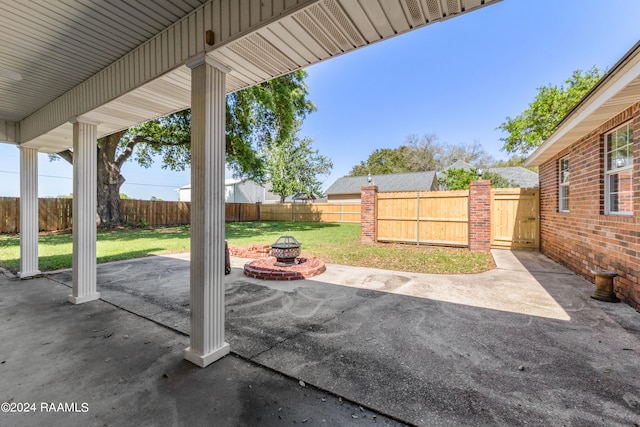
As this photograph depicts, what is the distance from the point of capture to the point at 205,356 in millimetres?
2436

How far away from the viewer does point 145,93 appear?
130 inches

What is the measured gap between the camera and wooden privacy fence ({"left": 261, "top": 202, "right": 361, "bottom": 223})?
21.1 meters

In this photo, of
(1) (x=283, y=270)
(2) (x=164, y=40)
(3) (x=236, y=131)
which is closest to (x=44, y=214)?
(3) (x=236, y=131)

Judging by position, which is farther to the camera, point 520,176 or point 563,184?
point 520,176

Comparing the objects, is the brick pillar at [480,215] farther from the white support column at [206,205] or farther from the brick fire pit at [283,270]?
the white support column at [206,205]

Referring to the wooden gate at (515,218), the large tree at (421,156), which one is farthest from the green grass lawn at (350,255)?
the large tree at (421,156)

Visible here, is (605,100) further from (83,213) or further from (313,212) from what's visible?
(313,212)

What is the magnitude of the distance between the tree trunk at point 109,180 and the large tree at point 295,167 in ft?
37.9

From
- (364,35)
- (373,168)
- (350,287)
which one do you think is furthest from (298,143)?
(364,35)

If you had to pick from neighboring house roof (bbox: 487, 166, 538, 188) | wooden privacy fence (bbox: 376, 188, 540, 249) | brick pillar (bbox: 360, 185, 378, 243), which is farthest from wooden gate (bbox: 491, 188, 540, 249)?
neighboring house roof (bbox: 487, 166, 538, 188)


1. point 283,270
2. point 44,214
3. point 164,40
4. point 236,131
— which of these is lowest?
point 283,270

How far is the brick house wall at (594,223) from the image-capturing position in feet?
12.3

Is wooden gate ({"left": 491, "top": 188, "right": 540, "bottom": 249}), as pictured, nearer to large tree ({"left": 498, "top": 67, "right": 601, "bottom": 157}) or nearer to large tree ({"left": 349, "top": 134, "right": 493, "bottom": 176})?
large tree ({"left": 498, "top": 67, "right": 601, "bottom": 157})

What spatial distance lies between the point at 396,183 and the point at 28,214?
80.8 ft
